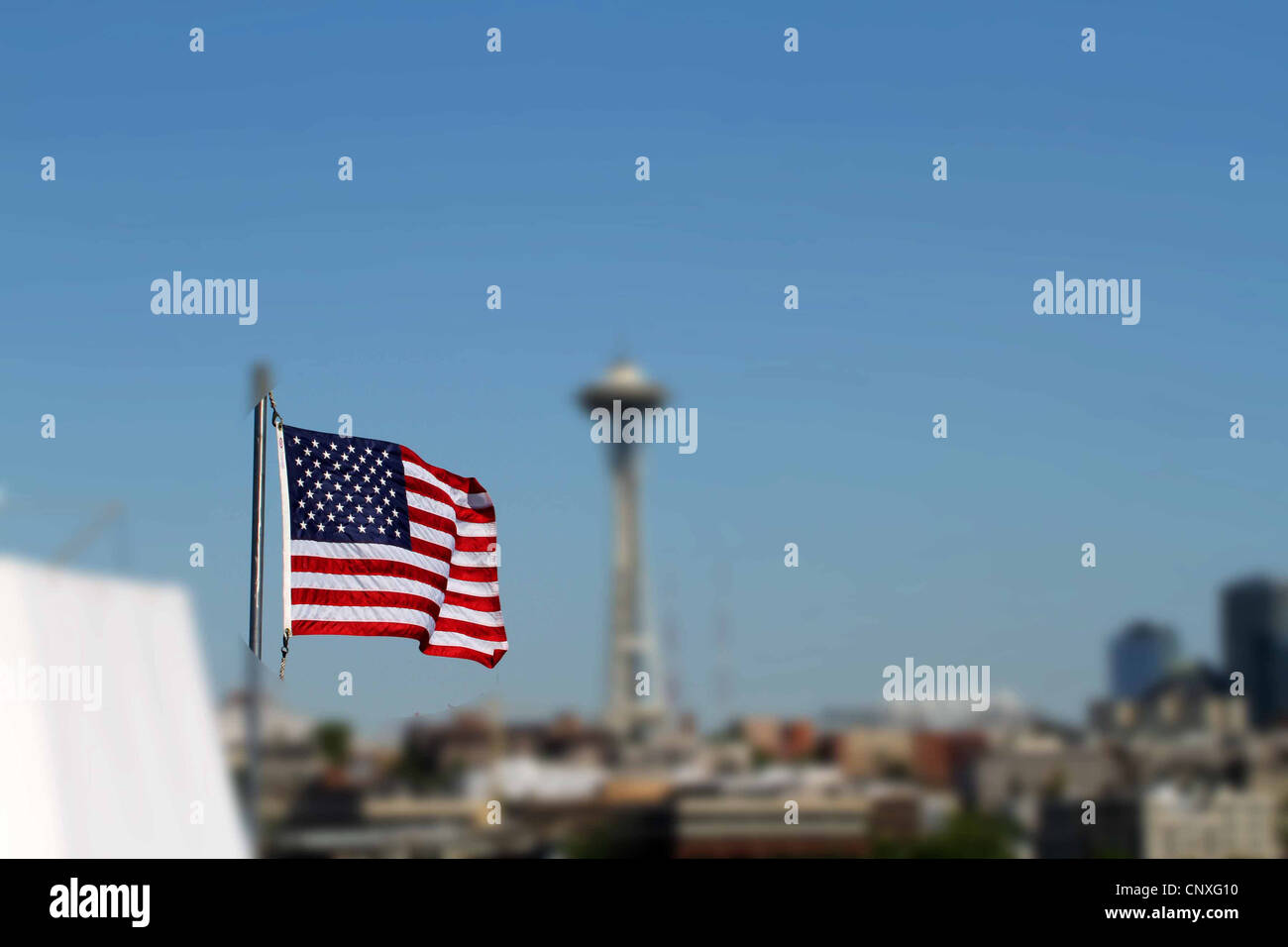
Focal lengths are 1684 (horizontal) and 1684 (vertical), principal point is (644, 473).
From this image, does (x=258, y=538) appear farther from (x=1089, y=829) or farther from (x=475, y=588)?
(x=1089, y=829)

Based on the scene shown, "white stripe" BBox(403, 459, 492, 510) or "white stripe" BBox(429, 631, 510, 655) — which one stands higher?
"white stripe" BBox(403, 459, 492, 510)

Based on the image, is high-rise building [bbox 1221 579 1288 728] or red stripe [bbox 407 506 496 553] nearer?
red stripe [bbox 407 506 496 553]

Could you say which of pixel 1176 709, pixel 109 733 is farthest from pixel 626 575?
pixel 109 733

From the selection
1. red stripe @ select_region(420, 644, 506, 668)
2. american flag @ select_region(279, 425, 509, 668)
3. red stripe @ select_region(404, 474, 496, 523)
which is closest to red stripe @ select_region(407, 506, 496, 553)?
american flag @ select_region(279, 425, 509, 668)

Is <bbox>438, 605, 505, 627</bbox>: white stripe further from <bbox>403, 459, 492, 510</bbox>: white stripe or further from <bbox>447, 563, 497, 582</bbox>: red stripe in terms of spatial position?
<bbox>403, 459, 492, 510</bbox>: white stripe
